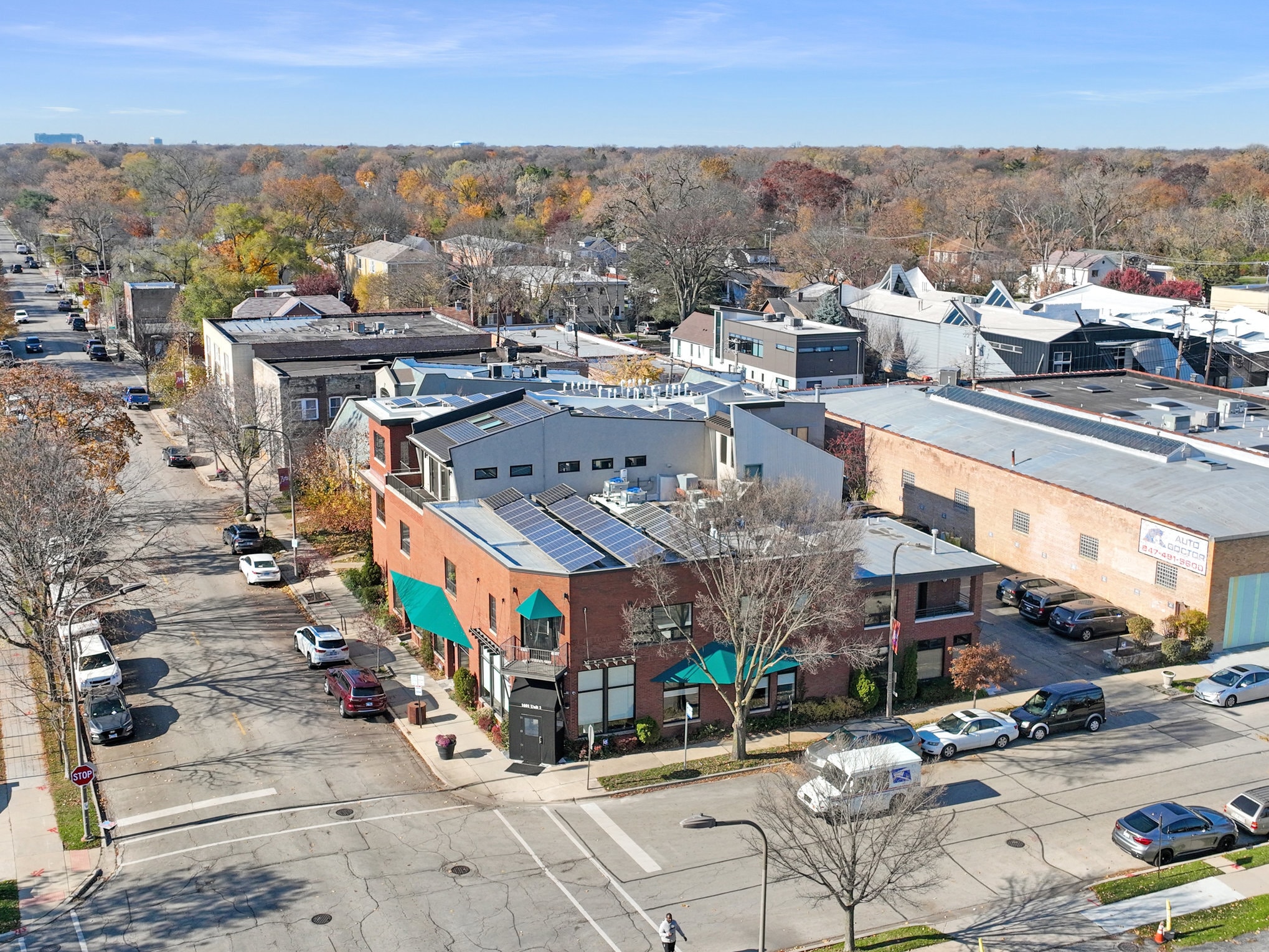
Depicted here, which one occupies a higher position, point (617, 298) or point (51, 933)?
point (617, 298)

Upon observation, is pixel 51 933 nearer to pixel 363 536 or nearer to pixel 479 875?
pixel 479 875

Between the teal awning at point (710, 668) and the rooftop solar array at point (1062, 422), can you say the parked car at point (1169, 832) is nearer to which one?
the teal awning at point (710, 668)

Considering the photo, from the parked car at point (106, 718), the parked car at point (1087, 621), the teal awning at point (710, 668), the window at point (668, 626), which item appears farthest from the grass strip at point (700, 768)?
the parked car at point (106, 718)

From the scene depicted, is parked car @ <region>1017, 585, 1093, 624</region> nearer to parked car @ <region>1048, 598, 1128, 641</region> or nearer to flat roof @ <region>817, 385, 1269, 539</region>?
parked car @ <region>1048, 598, 1128, 641</region>

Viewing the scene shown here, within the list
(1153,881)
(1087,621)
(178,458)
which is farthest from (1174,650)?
(178,458)

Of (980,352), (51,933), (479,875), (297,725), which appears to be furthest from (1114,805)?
(980,352)

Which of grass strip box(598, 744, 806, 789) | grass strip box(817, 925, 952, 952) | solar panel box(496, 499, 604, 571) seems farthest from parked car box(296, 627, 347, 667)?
grass strip box(817, 925, 952, 952)
